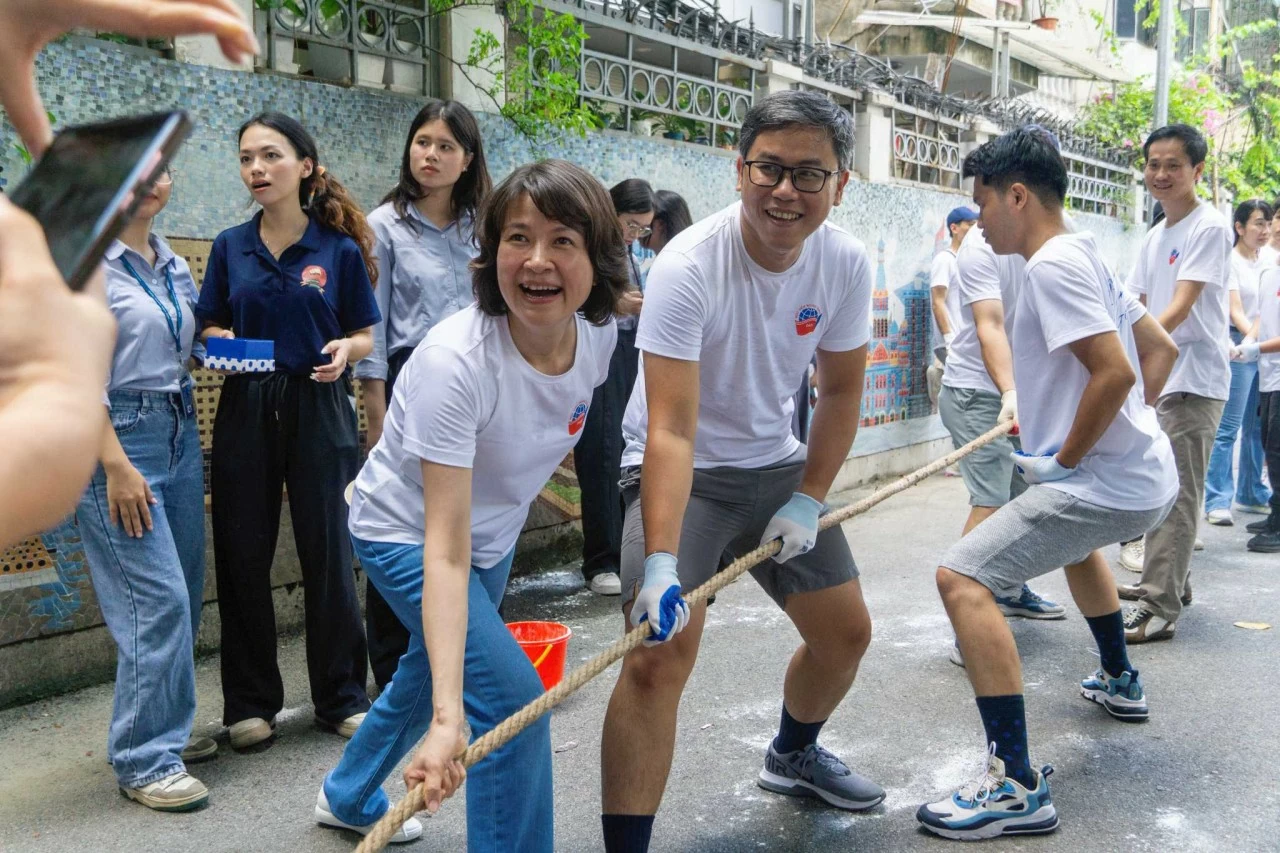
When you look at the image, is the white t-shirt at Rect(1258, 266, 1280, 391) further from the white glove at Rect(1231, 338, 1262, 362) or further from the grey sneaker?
the grey sneaker

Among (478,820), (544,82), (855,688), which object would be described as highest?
(544,82)

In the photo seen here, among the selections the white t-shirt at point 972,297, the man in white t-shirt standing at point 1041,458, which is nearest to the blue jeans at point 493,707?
the man in white t-shirt standing at point 1041,458

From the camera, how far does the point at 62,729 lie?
3.85 m

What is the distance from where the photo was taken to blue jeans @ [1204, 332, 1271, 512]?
7.34 metres

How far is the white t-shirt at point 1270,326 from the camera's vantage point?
7.02 meters

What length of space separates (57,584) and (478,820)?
2429mm

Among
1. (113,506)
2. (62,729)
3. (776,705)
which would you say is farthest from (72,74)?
(776,705)

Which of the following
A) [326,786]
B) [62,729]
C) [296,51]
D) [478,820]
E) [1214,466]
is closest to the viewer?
[478,820]

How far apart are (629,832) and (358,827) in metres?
0.82

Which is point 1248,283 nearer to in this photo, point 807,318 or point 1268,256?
point 1268,256

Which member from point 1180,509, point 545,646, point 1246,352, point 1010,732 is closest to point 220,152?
point 545,646

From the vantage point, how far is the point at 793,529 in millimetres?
2996

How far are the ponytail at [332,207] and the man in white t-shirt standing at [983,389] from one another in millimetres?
2461

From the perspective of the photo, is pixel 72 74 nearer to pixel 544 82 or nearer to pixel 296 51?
pixel 296 51
